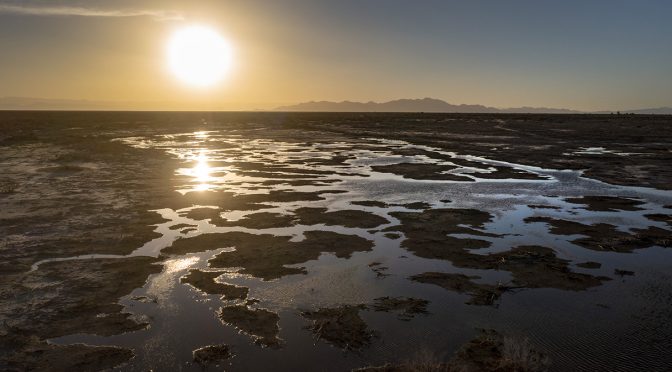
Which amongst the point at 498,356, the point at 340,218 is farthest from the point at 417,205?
the point at 498,356

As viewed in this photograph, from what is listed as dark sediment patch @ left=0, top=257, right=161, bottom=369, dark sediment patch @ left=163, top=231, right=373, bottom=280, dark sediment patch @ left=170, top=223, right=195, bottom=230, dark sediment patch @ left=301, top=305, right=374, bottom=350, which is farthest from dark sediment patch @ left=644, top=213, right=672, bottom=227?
dark sediment patch @ left=0, top=257, right=161, bottom=369

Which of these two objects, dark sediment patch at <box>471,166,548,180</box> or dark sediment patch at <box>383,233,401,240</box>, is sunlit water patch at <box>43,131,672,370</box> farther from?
dark sediment patch at <box>471,166,548,180</box>

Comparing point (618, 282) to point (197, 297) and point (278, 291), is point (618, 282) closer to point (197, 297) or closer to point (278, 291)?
point (278, 291)

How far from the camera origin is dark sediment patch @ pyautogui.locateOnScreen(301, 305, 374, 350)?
7680 millimetres

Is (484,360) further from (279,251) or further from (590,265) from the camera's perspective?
(279,251)

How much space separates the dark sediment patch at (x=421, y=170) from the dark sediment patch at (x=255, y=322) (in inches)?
699

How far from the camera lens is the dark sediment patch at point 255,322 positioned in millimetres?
7818

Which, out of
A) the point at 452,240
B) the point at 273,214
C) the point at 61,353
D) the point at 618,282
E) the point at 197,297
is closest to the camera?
the point at 61,353

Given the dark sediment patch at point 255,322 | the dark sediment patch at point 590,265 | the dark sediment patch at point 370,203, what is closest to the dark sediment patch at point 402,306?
the dark sediment patch at point 255,322

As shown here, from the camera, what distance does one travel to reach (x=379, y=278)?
10.6m

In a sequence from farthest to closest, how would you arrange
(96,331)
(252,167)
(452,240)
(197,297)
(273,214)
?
(252,167) < (273,214) < (452,240) < (197,297) < (96,331)

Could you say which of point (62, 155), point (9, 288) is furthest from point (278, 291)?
point (62, 155)

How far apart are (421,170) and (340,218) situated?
13231 millimetres

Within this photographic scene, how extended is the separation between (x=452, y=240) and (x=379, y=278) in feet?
12.4
